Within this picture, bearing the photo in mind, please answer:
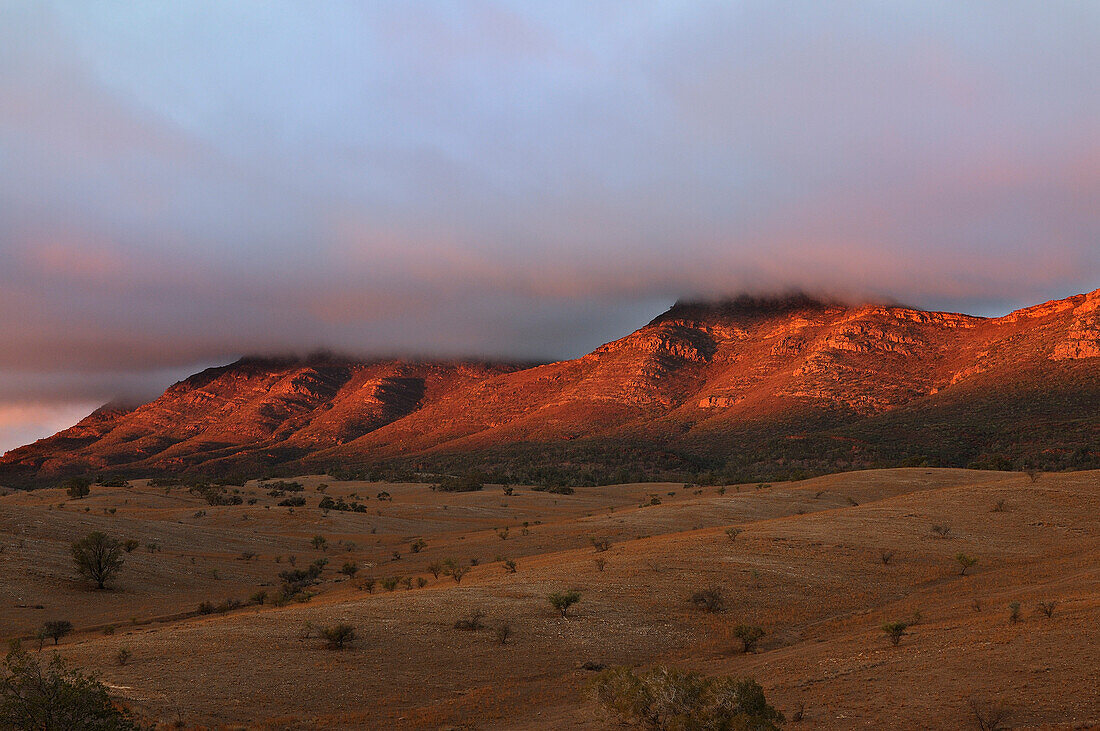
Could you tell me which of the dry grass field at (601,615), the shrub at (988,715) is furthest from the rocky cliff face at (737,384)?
the shrub at (988,715)

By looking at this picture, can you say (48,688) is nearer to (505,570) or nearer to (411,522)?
(505,570)

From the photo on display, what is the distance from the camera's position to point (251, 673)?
16.3m

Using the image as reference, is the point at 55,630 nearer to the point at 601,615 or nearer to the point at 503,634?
the point at 503,634

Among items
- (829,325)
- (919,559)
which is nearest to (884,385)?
(829,325)

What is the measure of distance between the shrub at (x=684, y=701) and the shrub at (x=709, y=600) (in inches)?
437

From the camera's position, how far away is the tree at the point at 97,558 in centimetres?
3133

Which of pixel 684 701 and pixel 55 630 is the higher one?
pixel 55 630

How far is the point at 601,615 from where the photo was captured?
22.0 m

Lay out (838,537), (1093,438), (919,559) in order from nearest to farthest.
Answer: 1. (919,559)
2. (838,537)
3. (1093,438)

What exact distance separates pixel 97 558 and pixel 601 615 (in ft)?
78.8

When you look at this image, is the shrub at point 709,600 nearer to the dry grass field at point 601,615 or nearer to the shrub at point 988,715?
the dry grass field at point 601,615

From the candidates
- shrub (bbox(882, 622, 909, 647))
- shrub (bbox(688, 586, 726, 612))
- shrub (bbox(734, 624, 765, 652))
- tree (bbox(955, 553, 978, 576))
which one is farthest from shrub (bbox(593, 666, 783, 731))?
tree (bbox(955, 553, 978, 576))

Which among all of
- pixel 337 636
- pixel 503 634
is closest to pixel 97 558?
pixel 337 636

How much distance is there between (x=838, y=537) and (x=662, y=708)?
25.1 m
